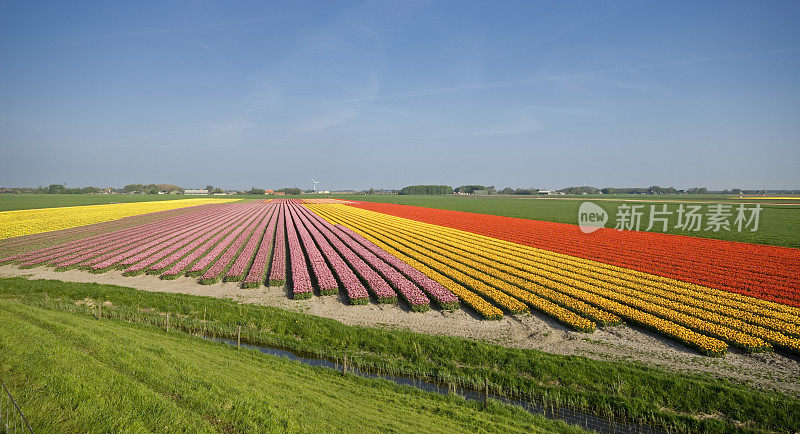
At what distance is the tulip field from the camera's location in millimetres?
16000

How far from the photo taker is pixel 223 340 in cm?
1507

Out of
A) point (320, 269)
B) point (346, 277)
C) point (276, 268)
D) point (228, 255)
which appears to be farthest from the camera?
point (228, 255)

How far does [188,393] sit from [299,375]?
12.7 ft

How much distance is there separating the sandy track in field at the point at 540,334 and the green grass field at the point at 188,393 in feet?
15.7

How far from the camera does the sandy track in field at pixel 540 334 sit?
12000 millimetres

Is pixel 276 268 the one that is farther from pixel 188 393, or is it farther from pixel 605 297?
pixel 605 297

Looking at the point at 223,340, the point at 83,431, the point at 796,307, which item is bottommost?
the point at 223,340

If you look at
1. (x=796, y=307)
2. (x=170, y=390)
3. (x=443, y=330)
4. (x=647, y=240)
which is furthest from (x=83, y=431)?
(x=647, y=240)

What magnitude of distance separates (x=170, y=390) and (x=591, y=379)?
1241cm

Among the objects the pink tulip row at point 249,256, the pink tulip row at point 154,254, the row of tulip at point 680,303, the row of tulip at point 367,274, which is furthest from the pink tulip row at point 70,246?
Answer: the row of tulip at point 680,303

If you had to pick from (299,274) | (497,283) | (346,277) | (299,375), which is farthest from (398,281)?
(299,375)

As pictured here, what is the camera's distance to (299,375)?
1150 centimetres

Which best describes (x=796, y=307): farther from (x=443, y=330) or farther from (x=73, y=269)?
(x=73, y=269)

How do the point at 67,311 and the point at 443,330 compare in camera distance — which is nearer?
the point at 443,330
